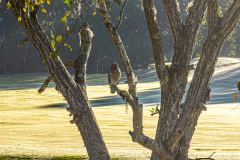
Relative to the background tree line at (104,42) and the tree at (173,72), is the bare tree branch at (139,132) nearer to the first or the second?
the tree at (173,72)

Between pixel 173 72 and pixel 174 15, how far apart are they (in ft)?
2.55

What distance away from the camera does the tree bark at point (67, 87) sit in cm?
412

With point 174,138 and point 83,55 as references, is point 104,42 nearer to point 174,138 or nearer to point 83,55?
point 83,55

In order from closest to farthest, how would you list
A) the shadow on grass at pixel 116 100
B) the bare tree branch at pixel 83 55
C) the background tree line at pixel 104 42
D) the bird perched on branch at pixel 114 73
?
the bird perched on branch at pixel 114 73
the bare tree branch at pixel 83 55
the shadow on grass at pixel 116 100
the background tree line at pixel 104 42

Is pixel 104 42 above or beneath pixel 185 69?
above

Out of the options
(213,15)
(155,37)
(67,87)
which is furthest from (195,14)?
(67,87)

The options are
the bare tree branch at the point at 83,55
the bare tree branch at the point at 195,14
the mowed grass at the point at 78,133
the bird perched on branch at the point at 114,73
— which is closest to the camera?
the bare tree branch at the point at 195,14

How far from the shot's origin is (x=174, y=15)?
401 centimetres

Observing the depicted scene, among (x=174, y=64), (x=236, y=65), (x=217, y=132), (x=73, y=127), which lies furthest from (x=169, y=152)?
(x=236, y=65)

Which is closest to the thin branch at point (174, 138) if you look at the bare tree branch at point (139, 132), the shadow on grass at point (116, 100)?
the bare tree branch at point (139, 132)

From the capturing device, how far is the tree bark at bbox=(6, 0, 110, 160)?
4.12 metres

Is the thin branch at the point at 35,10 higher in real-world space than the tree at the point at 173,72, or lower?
higher

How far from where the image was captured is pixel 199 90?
3783 mm

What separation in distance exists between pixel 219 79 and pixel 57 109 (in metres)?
19.8
